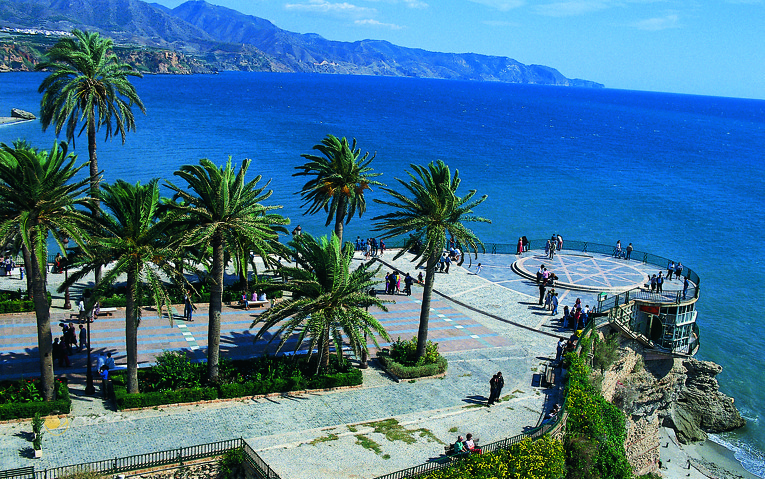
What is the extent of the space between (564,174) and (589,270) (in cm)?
6732

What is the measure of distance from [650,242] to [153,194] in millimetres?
66513

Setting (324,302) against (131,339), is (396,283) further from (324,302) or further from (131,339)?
(131,339)

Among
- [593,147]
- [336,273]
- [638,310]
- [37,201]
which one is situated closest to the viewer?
[37,201]

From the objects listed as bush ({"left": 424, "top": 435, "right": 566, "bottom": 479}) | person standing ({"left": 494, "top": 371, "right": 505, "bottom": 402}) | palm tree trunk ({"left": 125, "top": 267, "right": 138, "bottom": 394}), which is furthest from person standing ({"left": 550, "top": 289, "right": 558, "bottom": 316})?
palm tree trunk ({"left": 125, "top": 267, "right": 138, "bottom": 394})

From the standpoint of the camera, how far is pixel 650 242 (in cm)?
7681

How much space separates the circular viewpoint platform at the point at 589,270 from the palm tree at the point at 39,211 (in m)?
31.9

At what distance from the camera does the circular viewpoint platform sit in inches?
1727

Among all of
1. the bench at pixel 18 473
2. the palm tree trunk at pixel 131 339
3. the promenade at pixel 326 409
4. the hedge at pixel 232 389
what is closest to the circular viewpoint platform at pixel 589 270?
A: the promenade at pixel 326 409

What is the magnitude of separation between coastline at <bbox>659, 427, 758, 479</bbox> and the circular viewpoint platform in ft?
33.1

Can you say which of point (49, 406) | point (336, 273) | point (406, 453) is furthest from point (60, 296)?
point (406, 453)

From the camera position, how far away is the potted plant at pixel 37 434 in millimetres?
19594

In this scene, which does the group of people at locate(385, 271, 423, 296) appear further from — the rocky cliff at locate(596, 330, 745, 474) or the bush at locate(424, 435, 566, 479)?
the bush at locate(424, 435, 566, 479)

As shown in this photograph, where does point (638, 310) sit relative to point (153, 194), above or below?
below

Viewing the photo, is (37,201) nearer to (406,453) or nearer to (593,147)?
(406,453)
